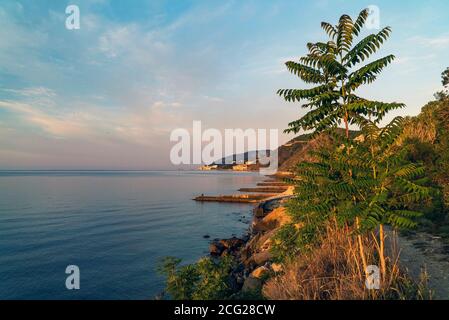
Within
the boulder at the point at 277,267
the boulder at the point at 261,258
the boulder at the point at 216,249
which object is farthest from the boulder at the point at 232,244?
the boulder at the point at 277,267

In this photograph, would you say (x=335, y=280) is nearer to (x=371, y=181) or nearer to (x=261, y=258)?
(x=371, y=181)

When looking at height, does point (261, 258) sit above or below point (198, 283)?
below

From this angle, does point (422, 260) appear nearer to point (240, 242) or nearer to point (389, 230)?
point (389, 230)

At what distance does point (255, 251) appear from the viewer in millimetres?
18484

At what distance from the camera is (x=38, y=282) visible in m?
17.8

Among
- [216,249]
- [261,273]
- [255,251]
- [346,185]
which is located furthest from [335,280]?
[216,249]

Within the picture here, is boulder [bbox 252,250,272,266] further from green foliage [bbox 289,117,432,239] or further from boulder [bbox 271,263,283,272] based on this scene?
green foliage [bbox 289,117,432,239]

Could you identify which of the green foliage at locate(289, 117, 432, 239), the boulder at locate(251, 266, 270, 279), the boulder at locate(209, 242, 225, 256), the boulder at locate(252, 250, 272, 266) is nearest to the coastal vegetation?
the green foliage at locate(289, 117, 432, 239)

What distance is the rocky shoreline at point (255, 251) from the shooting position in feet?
35.2

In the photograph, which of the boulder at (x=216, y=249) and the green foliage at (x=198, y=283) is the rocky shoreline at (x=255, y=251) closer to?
the boulder at (x=216, y=249)

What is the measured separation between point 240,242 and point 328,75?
2204cm

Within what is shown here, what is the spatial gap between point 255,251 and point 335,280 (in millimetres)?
12577

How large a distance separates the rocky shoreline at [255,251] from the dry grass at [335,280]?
69.0 inches
